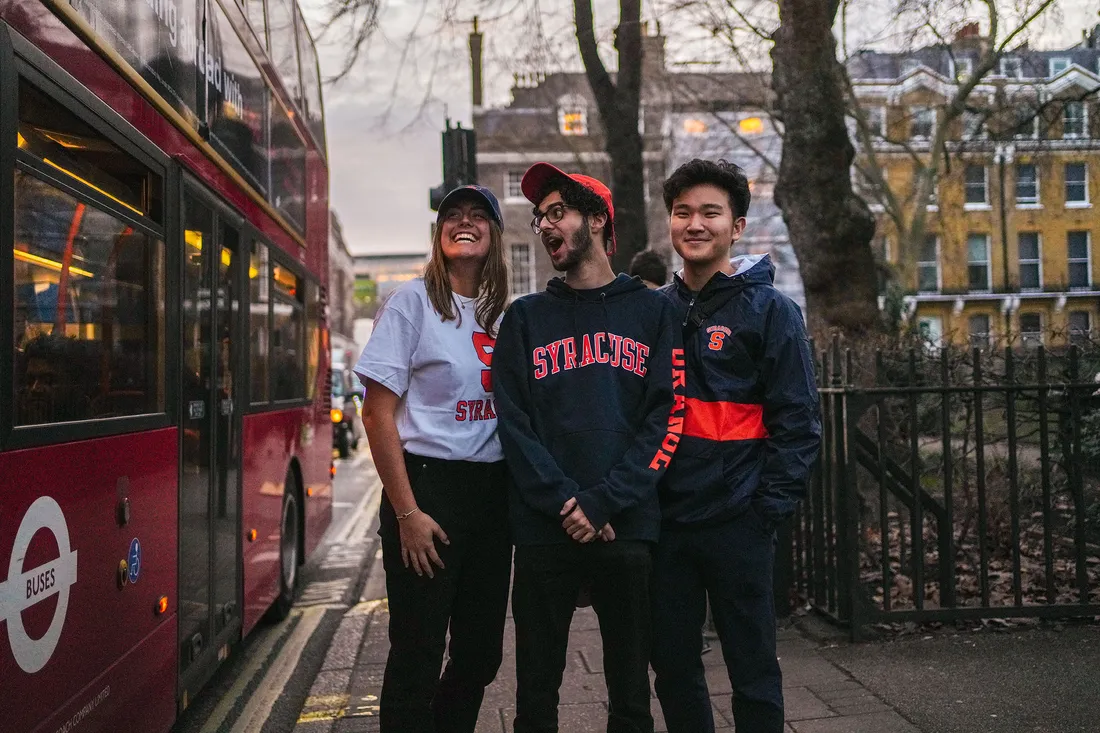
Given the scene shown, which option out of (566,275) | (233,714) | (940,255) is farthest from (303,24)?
(940,255)

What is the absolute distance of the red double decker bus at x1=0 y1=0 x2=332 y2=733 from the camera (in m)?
2.71

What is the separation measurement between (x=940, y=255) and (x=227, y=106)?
139 feet

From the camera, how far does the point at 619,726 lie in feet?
9.37

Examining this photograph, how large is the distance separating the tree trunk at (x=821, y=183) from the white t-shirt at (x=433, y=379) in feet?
18.4

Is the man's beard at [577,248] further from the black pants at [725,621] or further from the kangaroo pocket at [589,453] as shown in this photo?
the black pants at [725,621]

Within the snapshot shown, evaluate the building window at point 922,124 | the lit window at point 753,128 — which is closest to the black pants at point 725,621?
the building window at point 922,124

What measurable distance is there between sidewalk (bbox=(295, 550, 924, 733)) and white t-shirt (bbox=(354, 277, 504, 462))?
71.1 inches

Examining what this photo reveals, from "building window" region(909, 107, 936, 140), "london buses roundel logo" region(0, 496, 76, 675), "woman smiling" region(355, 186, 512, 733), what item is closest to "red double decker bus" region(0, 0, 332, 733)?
"london buses roundel logo" region(0, 496, 76, 675)

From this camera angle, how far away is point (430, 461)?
3.01m

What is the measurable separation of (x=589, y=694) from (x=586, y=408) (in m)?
2.39

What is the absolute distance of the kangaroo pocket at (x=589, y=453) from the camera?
2.78 meters

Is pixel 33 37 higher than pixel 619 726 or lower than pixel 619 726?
higher

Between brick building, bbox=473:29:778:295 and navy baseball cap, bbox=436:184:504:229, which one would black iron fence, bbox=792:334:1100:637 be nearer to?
navy baseball cap, bbox=436:184:504:229

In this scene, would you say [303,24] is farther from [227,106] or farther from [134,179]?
[134,179]
